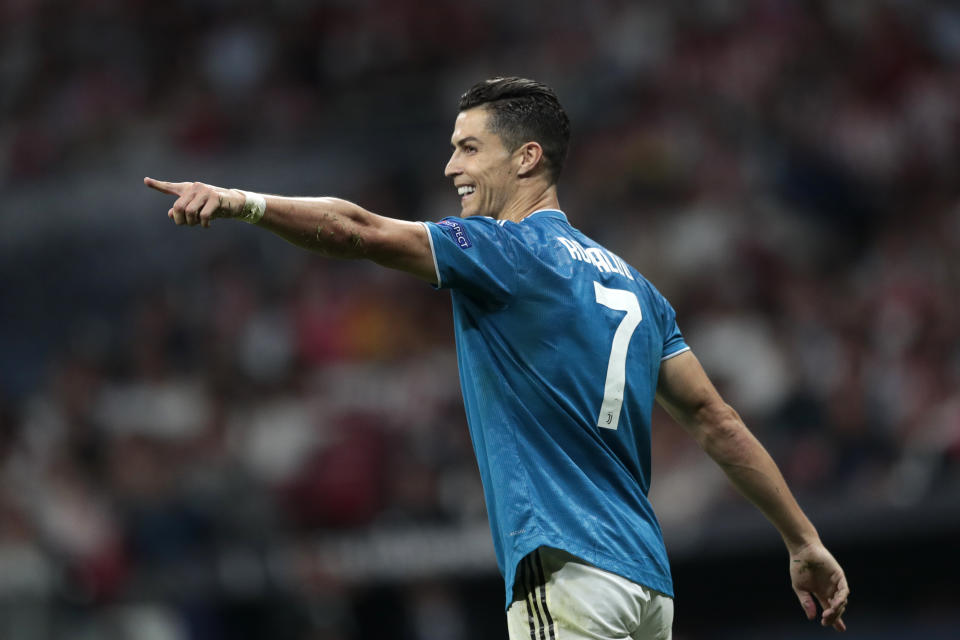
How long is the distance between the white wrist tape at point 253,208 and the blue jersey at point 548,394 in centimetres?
51

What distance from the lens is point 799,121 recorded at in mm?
10219

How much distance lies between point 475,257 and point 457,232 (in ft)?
0.31

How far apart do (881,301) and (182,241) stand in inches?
306

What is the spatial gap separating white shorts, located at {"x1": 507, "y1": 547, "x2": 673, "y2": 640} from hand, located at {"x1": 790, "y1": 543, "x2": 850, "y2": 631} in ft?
2.71

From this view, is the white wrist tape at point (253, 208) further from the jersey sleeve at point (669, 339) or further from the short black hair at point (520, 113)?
the jersey sleeve at point (669, 339)

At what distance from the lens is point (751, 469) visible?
4395 millimetres

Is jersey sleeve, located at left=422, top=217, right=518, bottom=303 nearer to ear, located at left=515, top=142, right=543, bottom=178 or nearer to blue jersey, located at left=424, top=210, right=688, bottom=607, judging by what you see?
blue jersey, located at left=424, top=210, right=688, bottom=607

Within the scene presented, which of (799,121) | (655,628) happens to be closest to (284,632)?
(799,121)

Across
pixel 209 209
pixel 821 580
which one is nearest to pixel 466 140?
pixel 209 209

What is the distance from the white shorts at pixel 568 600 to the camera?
3.79 m

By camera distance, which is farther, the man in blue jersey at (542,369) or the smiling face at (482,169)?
the smiling face at (482,169)

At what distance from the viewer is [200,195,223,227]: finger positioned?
11.0 feet

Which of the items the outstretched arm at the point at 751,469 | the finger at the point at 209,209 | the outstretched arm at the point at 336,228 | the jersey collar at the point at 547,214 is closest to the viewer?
the finger at the point at 209,209

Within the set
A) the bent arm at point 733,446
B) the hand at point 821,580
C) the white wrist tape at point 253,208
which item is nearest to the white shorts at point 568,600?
the bent arm at point 733,446
